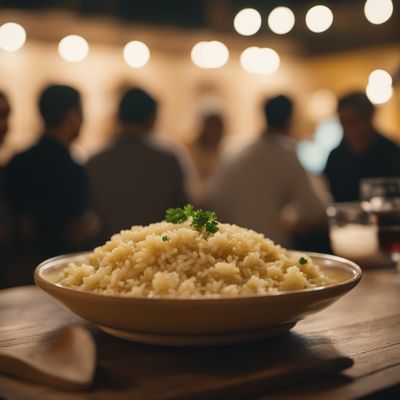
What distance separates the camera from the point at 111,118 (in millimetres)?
7680

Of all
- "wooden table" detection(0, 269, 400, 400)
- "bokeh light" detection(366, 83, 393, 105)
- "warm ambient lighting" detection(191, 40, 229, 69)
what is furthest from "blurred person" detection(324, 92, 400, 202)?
"bokeh light" detection(366, 83, 393, 105)

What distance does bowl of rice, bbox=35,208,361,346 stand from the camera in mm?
860

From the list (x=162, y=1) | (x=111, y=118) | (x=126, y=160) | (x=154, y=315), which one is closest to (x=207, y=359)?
(x=154, y=315)

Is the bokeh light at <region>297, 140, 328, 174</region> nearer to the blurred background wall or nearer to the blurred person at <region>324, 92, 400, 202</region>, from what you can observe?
the blurred background wall

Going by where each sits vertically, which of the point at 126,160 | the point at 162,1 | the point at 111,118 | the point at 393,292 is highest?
the point at 162,1

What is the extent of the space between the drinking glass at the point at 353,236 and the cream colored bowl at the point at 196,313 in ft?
3.03

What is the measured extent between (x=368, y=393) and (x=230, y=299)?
220 millimetres

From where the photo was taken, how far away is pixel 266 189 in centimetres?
313

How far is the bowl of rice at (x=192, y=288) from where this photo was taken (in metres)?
0.86

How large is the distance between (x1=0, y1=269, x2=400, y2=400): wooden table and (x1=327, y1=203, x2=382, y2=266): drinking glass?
567 millimetres

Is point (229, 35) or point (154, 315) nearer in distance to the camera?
point (154, 315)

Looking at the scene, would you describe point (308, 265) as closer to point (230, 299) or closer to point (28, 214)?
point (230, 299)

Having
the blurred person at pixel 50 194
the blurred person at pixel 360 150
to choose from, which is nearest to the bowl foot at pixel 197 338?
the blurred person at pixel 50 194

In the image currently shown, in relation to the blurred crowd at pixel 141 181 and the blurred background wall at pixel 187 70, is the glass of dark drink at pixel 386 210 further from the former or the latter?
the blurred background wall at pixel 187 70
